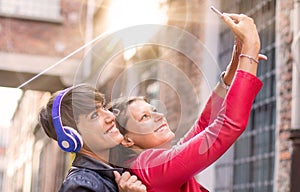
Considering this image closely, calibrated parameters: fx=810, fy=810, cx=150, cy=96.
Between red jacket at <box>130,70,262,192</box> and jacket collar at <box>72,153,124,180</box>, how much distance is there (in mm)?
70

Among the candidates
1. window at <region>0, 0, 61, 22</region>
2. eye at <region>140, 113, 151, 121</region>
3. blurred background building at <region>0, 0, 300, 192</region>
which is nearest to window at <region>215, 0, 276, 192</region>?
blurred background building at <region>0, 0, 300, 192</region>

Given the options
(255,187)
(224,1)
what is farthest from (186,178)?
(224,1)

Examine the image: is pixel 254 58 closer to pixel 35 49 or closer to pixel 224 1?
pixel 224 1

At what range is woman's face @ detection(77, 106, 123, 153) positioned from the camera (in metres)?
2.21

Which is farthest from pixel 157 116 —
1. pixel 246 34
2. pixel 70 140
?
pixel 246 34

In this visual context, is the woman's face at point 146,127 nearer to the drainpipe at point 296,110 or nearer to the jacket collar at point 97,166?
Result: the jacket collar at point 97,166

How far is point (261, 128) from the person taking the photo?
6352 mm

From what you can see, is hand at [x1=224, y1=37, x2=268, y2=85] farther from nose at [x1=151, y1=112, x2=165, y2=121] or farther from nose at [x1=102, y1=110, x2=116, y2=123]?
nose at [x1=102, y1=110, x2=116, y2=123]

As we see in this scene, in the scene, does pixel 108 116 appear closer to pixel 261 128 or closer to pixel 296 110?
pixel 296 110

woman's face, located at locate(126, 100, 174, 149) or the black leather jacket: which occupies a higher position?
woman's face, located at locate(126, 100, 174, 149)

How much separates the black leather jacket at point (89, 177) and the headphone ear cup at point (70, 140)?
0.05m

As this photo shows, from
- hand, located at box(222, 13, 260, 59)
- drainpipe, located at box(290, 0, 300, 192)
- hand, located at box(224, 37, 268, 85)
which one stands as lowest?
hand, located at box(222, 13, 260, 59)

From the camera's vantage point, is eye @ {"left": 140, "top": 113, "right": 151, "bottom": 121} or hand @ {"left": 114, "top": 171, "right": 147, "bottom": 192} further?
eye @ {"left": 140, "top": 113, "right": 151, "bottom": 121}

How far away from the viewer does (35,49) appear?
10523 mm
